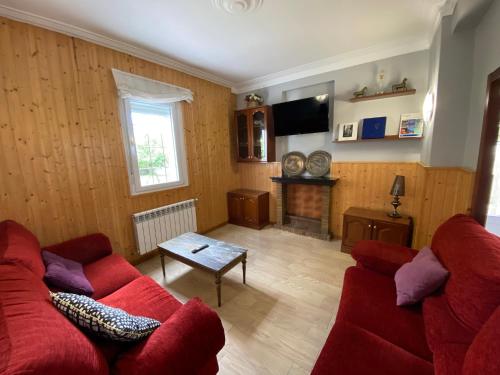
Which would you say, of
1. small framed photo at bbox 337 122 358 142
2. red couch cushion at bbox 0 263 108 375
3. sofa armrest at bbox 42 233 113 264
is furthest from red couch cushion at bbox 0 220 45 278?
small framed photo at bbox 337 122 358 142

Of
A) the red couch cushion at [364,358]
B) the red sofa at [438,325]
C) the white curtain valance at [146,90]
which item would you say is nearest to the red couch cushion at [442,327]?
the red sofa at [438,325]

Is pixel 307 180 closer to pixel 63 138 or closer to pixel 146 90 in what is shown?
pixel 146 90

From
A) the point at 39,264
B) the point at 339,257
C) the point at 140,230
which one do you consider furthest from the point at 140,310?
the point at 339,257

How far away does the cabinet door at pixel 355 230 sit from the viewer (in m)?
2.73

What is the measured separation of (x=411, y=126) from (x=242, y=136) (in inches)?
101

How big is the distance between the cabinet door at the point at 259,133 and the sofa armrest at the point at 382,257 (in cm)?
234

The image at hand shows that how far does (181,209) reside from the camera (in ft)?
10.4

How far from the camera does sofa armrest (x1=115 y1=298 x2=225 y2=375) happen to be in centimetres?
89

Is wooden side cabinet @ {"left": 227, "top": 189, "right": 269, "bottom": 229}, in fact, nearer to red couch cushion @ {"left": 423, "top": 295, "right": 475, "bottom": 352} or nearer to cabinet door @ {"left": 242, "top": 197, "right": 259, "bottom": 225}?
cabinet door @ {"left": 242, "top": 197, "right": 259, "bottom": 225}

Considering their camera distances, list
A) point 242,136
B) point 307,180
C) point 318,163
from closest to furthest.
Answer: point 307,180
point 318,163
point 242,136

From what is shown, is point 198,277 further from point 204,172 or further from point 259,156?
point 259,156

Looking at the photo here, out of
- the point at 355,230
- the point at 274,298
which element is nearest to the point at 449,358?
the point at 274,298

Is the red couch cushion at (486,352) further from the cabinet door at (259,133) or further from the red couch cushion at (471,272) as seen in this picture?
the cabinet door at (259,133)

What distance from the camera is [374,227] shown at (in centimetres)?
267
